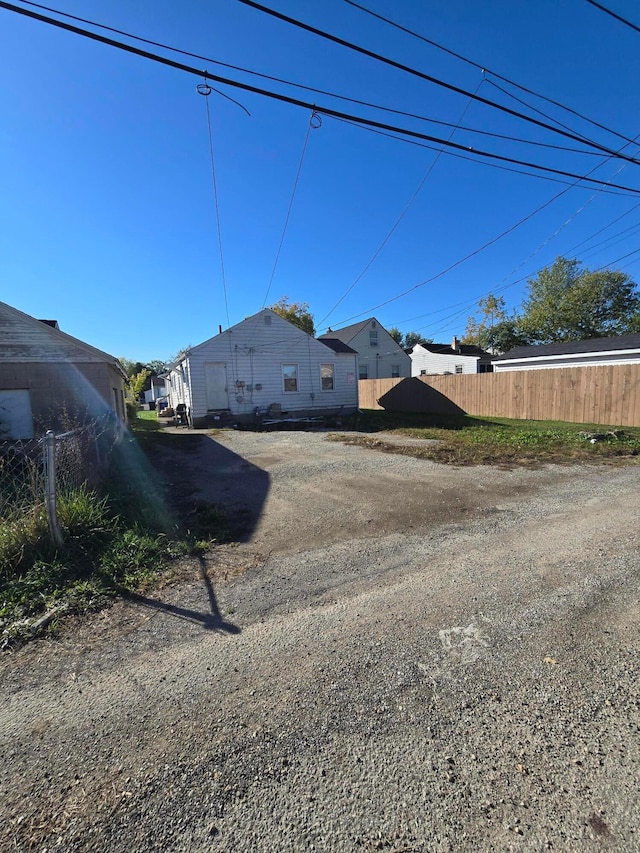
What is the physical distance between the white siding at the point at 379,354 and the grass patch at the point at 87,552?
26.6m

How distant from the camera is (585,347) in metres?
19.5

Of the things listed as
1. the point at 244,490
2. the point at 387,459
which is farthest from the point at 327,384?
the point at 244,490

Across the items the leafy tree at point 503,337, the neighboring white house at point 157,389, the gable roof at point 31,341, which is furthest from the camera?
the neighboring white house at point 157,389

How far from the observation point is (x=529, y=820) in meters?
1.40

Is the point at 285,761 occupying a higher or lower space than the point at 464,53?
lower

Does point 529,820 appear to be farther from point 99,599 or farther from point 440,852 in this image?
point 99,599

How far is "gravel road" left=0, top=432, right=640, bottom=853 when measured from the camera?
1409 millimetres

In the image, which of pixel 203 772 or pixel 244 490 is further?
pixel 244 490

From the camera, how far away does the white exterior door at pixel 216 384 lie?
15.7m

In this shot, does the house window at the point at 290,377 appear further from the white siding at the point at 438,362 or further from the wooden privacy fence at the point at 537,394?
the white siding at the point at 438,362

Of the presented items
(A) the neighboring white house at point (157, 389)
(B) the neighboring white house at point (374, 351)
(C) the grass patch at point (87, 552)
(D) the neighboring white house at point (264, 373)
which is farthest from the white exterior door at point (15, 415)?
(A) the neighboring white house at point (157, 389)

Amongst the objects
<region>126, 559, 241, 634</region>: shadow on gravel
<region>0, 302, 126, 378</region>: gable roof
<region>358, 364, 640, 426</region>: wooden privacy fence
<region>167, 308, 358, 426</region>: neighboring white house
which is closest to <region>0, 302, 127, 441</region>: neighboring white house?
<region>0, 302, 126, 378</region>: gable roof

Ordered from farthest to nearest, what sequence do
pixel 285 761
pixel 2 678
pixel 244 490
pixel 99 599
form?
pixel 244 490 < pixel 99 599 < pixel 2 678 < pixel 285 761

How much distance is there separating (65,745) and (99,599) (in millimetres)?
1334
